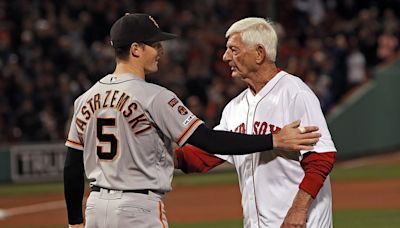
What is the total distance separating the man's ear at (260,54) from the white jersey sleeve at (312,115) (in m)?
0.28

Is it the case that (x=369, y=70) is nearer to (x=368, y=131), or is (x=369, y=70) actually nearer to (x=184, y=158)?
(x=368, y=131)

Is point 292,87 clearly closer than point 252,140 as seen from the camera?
No

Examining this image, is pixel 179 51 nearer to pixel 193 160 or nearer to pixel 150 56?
pixel 193 160

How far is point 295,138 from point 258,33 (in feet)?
2.05

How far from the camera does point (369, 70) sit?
75.5 ft

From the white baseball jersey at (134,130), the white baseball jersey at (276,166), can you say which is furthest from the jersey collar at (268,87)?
the white baseball jersey at (134,130)

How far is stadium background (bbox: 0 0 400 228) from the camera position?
736 inches

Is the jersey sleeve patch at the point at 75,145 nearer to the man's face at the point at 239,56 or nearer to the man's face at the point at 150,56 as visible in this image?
the man's face at the point at 150,56

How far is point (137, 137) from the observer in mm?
4977

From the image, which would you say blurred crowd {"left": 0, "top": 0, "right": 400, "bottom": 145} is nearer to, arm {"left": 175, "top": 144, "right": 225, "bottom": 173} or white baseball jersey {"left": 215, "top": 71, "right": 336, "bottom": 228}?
arm {"left": 175, "top": 144, "right": 225, "bottom": 173}

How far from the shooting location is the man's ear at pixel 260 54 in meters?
5.29

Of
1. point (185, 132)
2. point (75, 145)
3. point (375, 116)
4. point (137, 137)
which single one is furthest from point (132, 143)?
point (375, 116)

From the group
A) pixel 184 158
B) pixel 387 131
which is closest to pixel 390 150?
pixel 387 131

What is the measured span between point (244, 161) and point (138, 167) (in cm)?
74
